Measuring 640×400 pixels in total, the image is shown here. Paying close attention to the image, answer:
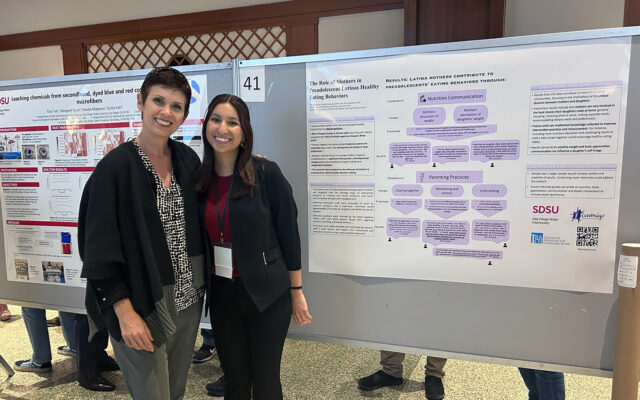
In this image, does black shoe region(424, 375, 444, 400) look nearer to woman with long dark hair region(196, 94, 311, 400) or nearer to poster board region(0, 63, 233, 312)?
woman with long dark hair region(196, 94, 311, 400)

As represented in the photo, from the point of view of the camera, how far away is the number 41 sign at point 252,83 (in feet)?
4.78

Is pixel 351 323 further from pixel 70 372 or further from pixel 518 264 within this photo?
pixel 70 372

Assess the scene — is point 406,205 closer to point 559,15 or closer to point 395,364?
point 395,364

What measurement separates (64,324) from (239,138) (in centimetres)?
195

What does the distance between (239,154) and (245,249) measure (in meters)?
0.31

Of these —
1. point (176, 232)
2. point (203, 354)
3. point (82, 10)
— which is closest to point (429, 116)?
point (176, 232)

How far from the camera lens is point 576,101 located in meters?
1.17

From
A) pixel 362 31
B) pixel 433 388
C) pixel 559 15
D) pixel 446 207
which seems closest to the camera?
pixel 446 207

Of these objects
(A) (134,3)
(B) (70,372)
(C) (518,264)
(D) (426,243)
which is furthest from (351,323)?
(A) (134,3)

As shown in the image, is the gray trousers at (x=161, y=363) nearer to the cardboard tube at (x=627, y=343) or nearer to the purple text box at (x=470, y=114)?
the purple text box at (x=470, y=114)

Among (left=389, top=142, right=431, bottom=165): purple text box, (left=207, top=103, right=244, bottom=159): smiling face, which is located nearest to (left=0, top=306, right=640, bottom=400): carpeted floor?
(left=389, top=142, right=431, bottom=165): purple text box

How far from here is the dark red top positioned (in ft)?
3.81

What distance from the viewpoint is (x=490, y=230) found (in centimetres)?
128

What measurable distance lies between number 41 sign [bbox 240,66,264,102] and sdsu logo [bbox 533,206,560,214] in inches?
42.8
